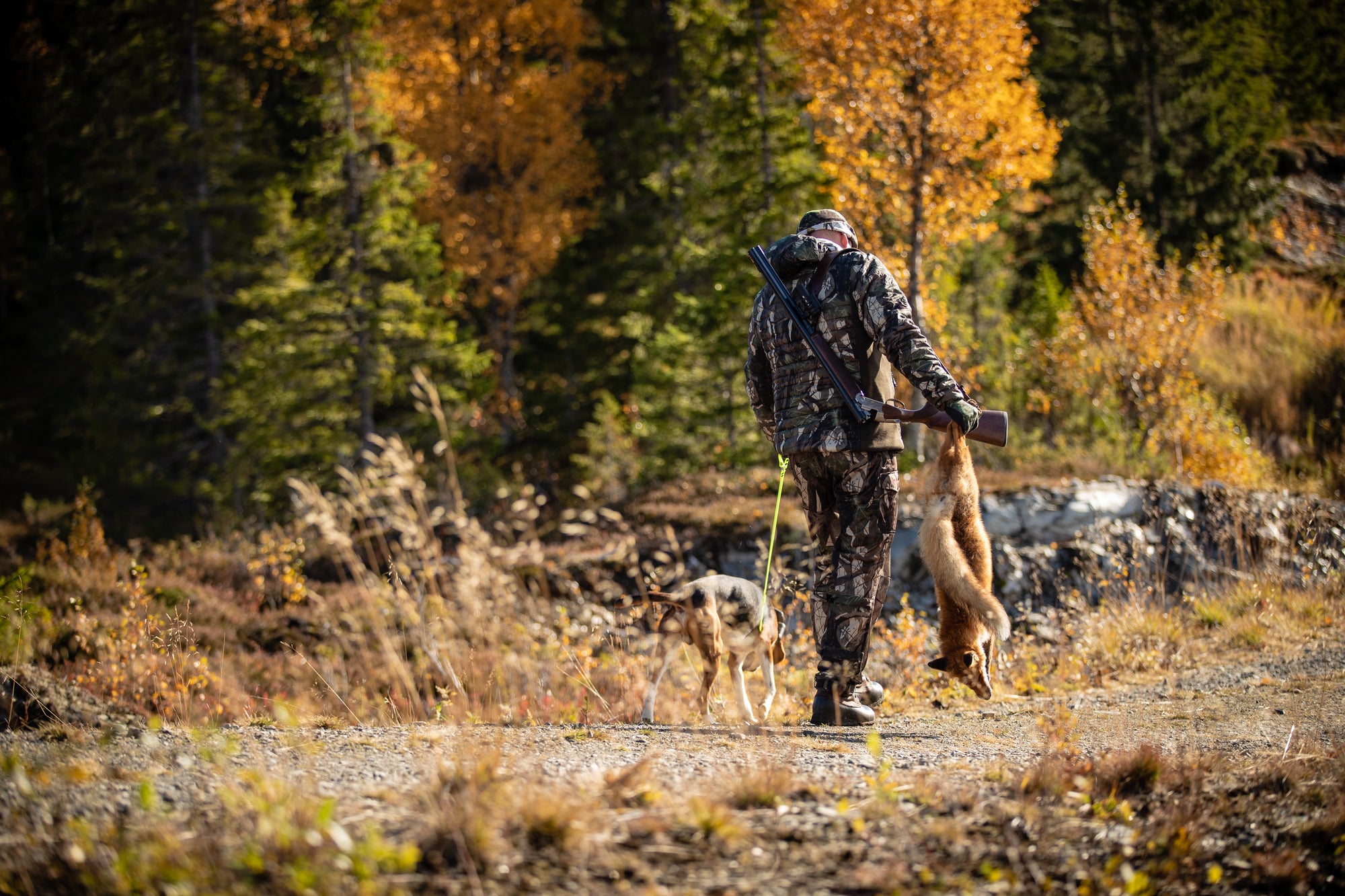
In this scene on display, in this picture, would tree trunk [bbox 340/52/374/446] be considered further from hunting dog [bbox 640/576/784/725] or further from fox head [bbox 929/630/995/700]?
fox head [bbox 929/630/995/700]

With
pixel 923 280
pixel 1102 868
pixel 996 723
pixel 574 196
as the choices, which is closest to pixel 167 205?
pixel 574 196

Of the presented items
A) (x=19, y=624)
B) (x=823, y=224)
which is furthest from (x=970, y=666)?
(x=19, y=624)

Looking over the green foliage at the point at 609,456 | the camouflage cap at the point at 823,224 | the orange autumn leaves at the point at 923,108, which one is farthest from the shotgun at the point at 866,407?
the green foliage at the point at 609,456

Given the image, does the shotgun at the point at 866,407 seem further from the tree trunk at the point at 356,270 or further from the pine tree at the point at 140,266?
the pine tree at the point at 140,266

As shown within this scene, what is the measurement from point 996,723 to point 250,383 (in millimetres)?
14244

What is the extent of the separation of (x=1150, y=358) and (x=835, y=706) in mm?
9189

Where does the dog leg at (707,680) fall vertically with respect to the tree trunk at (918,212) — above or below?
below

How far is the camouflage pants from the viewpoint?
429cm

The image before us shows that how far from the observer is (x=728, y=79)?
13461 mm

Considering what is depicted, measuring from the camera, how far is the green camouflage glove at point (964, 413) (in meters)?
3.99

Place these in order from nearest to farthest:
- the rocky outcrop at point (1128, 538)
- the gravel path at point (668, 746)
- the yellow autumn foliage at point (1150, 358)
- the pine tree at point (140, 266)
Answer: the gravel path at point (668, 746) < the rocky outcrop at point (1128, 538) < the yellow autumn foliage at point (1150, 358) < the pine tree at point (140, 266)

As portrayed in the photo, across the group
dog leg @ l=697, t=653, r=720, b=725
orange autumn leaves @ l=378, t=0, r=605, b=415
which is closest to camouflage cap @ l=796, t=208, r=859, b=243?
dog leg @ l=697, t=653, r=720, b=725

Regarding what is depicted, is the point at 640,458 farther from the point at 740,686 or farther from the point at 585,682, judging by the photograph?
the point at 740,686

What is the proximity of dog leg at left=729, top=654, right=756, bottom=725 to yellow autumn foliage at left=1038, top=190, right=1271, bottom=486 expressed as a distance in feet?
25.9
